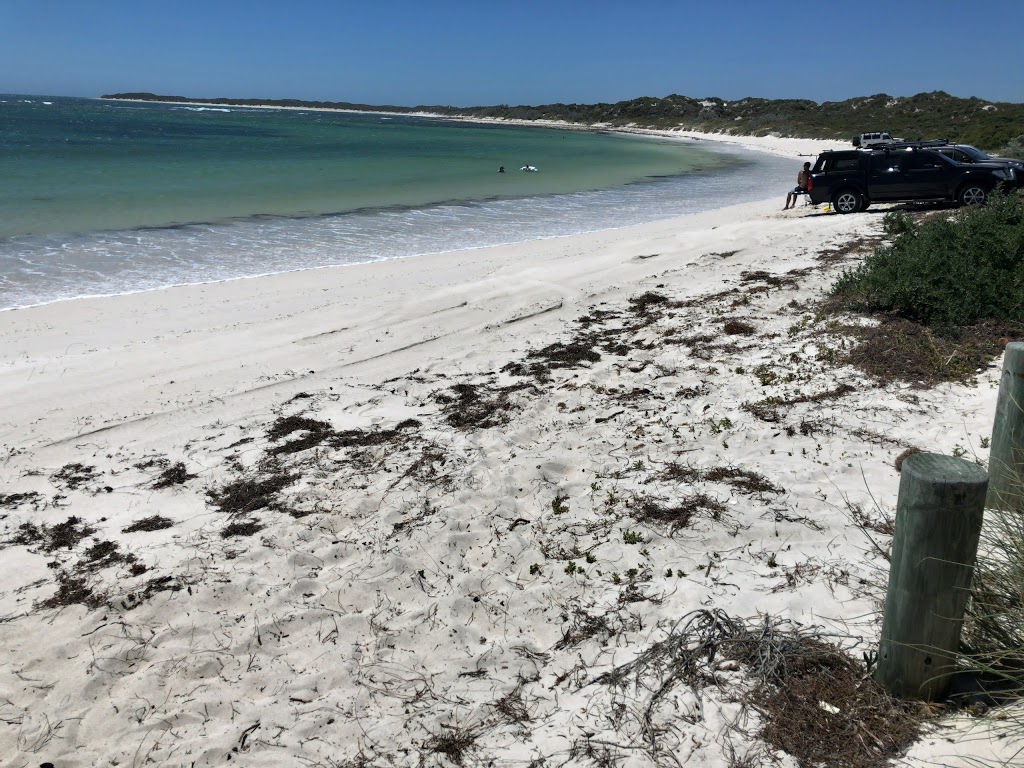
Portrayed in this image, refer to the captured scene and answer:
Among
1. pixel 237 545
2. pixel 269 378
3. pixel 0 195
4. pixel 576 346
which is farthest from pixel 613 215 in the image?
pixel 237 545

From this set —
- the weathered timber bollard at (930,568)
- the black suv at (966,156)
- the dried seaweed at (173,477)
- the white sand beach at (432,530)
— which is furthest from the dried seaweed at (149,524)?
the black suv at (966,156)

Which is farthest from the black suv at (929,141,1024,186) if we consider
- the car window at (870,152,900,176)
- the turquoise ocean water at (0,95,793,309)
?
the turquoise ocean water at (0,95,793,309)

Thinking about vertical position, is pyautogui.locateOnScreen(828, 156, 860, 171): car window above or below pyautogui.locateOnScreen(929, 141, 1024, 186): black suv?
below

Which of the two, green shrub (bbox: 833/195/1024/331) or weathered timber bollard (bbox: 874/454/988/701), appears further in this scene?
green shrub (bbox: 833/195/1024/331)

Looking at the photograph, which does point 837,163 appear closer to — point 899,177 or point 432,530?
point 899,177

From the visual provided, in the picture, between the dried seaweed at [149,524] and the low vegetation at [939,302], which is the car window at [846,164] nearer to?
the low vegetation at [939,302]

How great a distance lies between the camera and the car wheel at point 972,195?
1744cm

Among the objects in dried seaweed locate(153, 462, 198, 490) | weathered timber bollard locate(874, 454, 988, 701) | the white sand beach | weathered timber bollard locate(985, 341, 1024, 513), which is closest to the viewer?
weathered timber bollard locate(874, 454, 988, 701)

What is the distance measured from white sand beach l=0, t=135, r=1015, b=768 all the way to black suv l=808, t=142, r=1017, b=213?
10.6m

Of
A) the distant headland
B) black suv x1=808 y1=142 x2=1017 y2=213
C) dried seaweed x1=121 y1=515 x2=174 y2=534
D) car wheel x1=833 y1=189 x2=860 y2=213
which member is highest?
the distant headland

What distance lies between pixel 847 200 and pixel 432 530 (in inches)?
684

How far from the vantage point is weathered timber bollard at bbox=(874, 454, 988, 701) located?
105 inches

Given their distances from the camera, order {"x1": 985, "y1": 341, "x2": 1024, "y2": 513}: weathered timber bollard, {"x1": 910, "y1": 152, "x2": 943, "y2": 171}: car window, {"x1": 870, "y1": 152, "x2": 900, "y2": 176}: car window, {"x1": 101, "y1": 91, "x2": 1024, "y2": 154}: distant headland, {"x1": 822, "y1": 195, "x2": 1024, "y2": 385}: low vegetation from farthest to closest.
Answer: {"x1": 101, "y1": 91, "x2": 1024, "y2": 154}: distant headland
{"x1": 870, "y1": 152, "x2": 900, "y2": 176}: car window
{"x1": 910, "y1": 152, "x2": 943, "y2": 171}: car window
{"x1": 822, "y1": 195, "x2": 1024, "y2": 385}: low vegetation
{"x1": 985, "y1": 341, "x2": 1024, "y2": 513}: weathered timber bollard

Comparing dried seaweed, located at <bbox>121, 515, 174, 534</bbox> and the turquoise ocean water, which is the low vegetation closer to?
dried seaweed, located at <bbox>121, 515, 174, 534</bbox>
